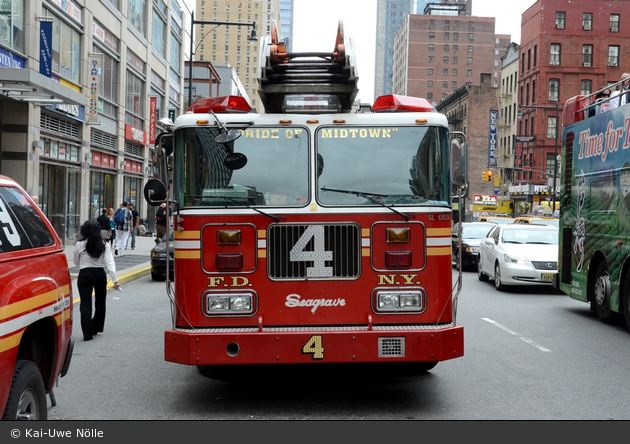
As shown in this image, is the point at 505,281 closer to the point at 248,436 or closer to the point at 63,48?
the point at 248,436

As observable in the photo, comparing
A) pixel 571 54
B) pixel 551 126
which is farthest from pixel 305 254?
pixel 571 54

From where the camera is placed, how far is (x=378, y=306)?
21.4 ft

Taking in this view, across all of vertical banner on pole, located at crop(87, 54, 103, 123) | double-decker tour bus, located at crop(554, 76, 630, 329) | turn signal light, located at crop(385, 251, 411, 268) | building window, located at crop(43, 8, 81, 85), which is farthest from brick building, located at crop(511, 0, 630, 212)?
turn signal light, located at crop(385, 251, 411, 268)

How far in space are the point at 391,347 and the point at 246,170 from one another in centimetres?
199

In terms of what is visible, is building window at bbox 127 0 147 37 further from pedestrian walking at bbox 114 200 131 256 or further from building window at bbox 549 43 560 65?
building window at bbox 549 43 560 65

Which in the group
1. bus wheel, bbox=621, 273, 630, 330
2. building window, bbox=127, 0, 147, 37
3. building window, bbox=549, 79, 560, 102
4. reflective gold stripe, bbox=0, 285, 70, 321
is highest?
building window, bbox=549, 79, 560, 102

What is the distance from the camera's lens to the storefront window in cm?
2084

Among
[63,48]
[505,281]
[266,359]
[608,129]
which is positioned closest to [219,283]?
[266,359]

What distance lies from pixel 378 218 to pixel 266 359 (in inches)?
61.5

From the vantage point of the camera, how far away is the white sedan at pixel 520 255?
1670 centimetres

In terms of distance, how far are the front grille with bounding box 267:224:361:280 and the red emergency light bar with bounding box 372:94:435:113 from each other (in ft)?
3.91

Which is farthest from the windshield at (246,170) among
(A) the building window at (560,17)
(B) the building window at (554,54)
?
(A) the building window at (560,17)

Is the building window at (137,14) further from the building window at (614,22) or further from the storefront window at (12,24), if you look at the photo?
the building window at (614,22)

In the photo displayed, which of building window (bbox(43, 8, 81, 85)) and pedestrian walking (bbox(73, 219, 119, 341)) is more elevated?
building window (bbox(43, 8, 81, 85))
